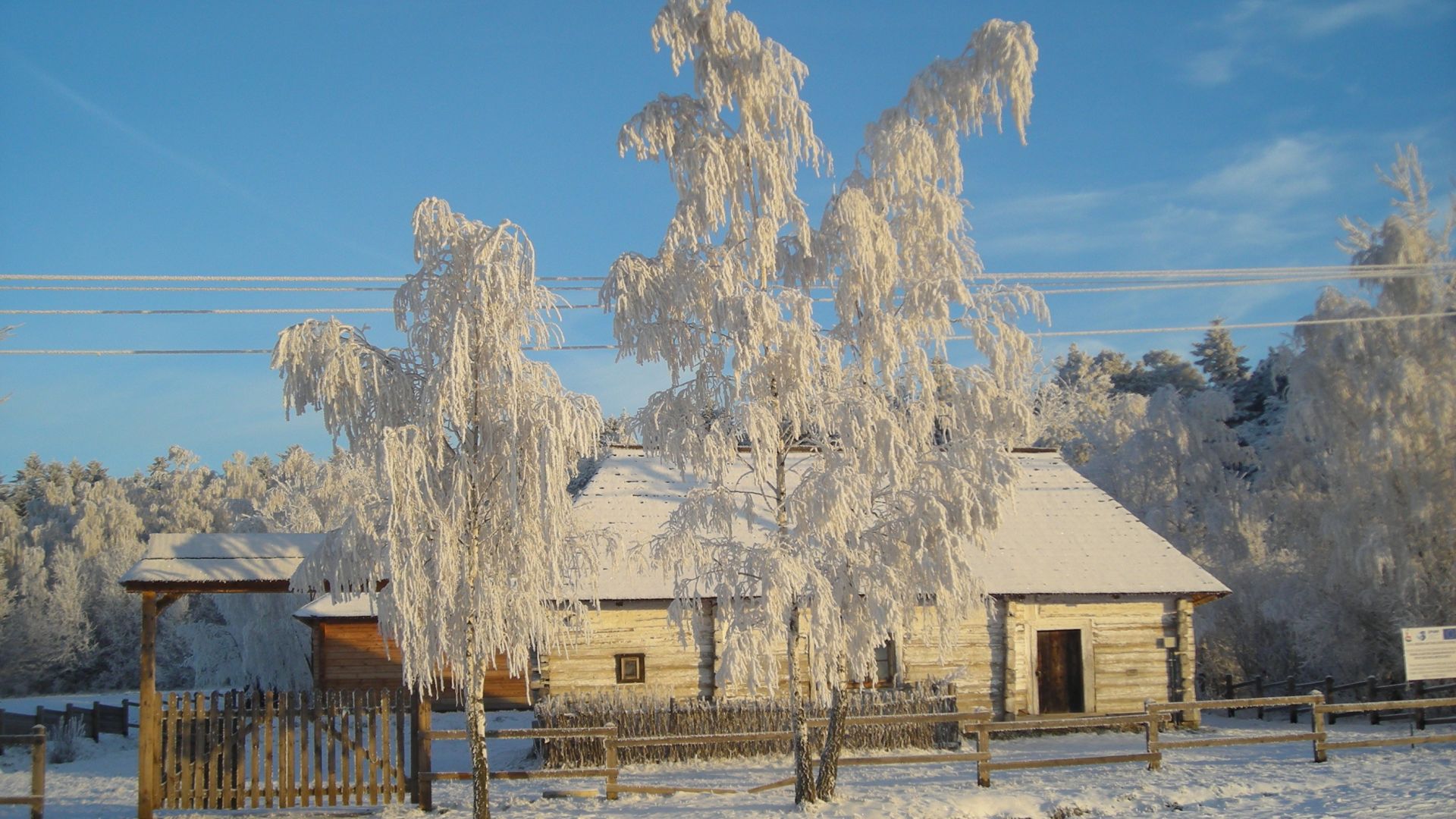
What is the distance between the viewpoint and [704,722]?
1661 cm

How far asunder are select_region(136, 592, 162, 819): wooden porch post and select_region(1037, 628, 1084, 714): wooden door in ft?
47.9

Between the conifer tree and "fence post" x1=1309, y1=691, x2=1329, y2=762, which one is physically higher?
the conifer tree

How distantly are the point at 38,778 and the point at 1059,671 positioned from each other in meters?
16.3

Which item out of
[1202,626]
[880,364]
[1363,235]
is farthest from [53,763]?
[1363,235]

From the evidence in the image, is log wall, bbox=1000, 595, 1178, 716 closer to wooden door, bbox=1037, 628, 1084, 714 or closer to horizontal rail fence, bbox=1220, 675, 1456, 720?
wooden door, bbox=1037, 628, 1084, 714

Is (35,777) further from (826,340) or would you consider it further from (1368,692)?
(1368,692)

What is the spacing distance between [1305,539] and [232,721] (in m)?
23.6

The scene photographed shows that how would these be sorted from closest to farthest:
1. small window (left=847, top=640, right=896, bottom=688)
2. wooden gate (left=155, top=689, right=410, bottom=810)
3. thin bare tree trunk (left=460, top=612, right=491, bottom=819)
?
thin bare tree trunk (left=460, top=612, right=491, bottom=819) < wooden gate (left=155, top=689, right=410, bottom=810) < small window (left=847, top=640, right=896, bottom=688)

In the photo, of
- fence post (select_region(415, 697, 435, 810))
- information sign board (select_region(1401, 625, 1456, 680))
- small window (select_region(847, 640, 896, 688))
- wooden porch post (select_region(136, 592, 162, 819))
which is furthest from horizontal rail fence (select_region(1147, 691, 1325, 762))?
wooden porch post (select_region(136, 592, 162, 819))

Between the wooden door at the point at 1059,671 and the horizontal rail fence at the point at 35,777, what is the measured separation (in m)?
15.8

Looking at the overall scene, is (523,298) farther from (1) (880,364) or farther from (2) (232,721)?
(2) (232,721)

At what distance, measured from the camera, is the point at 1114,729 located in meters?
19.9

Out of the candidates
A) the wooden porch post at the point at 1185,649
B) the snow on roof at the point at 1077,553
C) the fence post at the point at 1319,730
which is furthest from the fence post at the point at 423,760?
the wooden porch post at the point at 1185,649

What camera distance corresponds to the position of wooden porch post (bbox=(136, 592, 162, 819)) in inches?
503
